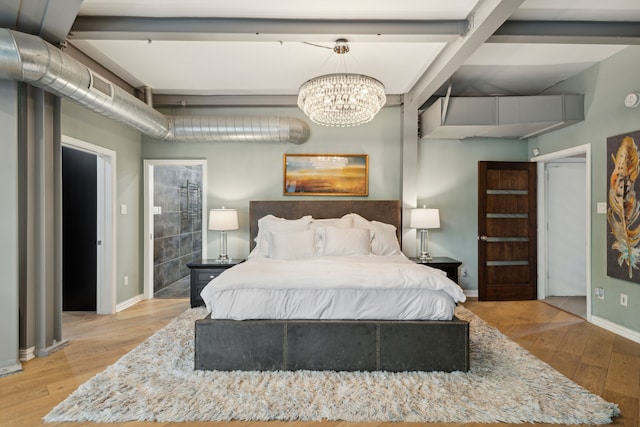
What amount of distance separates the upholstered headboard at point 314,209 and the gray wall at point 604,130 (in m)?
2.31

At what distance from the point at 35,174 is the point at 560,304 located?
5941 mm

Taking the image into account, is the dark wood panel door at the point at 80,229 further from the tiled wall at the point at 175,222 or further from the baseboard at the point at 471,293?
the baseboard at the point at 471,293

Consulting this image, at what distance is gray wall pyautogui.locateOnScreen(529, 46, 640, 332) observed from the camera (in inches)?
138

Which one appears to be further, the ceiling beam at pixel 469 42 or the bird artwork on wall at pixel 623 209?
the bird artwork on wall at pixel 623 209

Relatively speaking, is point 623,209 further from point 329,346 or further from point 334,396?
point 334,396

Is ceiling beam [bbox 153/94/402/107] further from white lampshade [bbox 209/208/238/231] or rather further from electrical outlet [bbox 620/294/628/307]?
electrical outlet [bbox 620/294/628/307]

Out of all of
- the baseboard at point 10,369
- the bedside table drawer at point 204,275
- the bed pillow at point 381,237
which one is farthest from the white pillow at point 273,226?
the baseboard at point 10,369

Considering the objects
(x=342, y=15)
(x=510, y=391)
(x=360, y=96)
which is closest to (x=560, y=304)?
(x=510, y=391)

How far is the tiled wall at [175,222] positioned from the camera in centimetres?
542

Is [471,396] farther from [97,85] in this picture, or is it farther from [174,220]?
[174,220]

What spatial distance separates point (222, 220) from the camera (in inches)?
181

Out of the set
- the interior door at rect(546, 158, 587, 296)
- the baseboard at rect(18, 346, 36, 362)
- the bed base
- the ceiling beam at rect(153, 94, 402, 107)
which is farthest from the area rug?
the ceiling beam at rect(153, 94, 402, 107)

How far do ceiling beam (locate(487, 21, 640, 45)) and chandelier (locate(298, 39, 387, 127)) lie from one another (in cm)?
108

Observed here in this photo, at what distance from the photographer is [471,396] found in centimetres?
233
